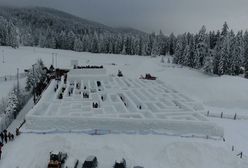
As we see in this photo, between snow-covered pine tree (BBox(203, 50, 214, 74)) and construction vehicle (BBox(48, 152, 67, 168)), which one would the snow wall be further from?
snow-covered pine tree (BBox(203, 50, 214, 74))

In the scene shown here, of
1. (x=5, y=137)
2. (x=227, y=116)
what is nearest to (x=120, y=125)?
(x=5, y=137)

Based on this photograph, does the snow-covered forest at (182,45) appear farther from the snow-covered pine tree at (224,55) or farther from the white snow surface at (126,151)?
the white snow surface at (126,151)

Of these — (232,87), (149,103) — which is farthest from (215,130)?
(232,87)

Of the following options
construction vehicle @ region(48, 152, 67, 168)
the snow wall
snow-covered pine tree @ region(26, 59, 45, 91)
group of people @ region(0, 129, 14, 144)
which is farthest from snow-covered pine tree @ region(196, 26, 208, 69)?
construction vehicle @ region(48, 152, 67, 168)

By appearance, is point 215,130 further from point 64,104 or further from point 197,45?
point 197,45

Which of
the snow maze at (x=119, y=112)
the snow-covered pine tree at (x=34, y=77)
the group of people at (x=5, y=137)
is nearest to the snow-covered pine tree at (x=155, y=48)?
the snow-covered pine tree at (x=34, y=77)

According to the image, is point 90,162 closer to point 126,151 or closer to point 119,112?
point 126,151
